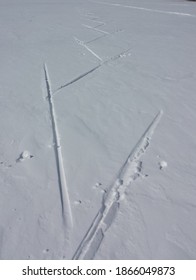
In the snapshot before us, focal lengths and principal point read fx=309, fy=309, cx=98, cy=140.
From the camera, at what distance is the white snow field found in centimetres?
224

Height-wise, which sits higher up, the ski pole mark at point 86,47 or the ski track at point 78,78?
the ski pole mark at point 86,47

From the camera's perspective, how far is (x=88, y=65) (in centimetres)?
495

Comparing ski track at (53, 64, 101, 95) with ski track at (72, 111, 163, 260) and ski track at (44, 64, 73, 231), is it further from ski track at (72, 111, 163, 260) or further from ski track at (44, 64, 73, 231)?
ski track at (72, 111, 163, 260)

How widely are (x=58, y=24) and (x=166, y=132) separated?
5038mm

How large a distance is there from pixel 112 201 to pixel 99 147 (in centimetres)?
76

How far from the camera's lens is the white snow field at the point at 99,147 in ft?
7.34

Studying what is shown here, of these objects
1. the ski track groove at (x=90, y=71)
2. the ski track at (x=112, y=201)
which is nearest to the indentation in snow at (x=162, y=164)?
the ski track at (x=112, y=201)

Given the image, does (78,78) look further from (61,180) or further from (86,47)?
(61,180)

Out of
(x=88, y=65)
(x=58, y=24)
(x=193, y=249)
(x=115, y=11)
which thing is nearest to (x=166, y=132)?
(x=193, y=249)

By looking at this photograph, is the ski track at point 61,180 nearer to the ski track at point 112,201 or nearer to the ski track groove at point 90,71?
the ski track at point 112,201

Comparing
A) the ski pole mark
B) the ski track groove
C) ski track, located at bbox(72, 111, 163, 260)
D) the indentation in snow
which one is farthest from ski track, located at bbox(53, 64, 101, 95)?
the indentation in snow

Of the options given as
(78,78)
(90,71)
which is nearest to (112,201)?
(78,78)

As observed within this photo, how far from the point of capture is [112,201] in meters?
2.47

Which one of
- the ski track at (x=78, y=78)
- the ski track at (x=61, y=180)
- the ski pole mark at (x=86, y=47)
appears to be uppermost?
the ski pole mark at (x=86, y=47)
